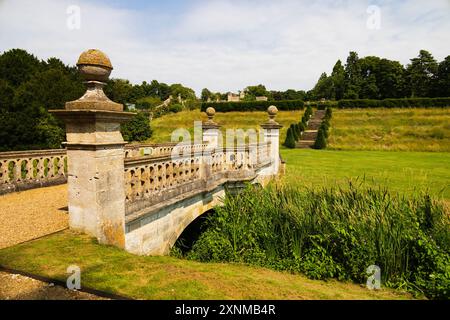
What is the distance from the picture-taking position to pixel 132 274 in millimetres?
→ 3729

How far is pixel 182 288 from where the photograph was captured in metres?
3.53

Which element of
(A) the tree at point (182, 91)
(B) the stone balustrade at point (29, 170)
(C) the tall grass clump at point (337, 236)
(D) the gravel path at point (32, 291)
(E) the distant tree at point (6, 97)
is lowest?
(C) the tall grass clump at point (337, 236)

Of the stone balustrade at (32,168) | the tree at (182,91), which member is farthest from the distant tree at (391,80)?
the stone balustrade at (32,168)

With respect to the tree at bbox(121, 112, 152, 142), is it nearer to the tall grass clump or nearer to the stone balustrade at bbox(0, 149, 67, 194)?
the stone balustrade at bbox(0, 149, 67, 194)

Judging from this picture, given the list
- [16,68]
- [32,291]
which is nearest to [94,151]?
[32,291]

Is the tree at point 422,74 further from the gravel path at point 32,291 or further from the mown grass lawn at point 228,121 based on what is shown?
the gravel path at point 32,291

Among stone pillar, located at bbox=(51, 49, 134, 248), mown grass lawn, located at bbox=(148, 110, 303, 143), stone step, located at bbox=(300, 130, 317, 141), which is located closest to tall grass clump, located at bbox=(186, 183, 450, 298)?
stone pillar, located at bbox=(51, 49, 134, 248)

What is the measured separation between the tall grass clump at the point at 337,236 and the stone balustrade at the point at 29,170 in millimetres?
4806

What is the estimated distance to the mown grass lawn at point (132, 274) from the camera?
11.3ft

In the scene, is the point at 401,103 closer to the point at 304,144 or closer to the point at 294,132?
the point at 304,144

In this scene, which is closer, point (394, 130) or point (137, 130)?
point (137, 130)

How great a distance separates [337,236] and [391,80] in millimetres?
67462

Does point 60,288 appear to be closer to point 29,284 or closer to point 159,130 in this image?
point 29,284
